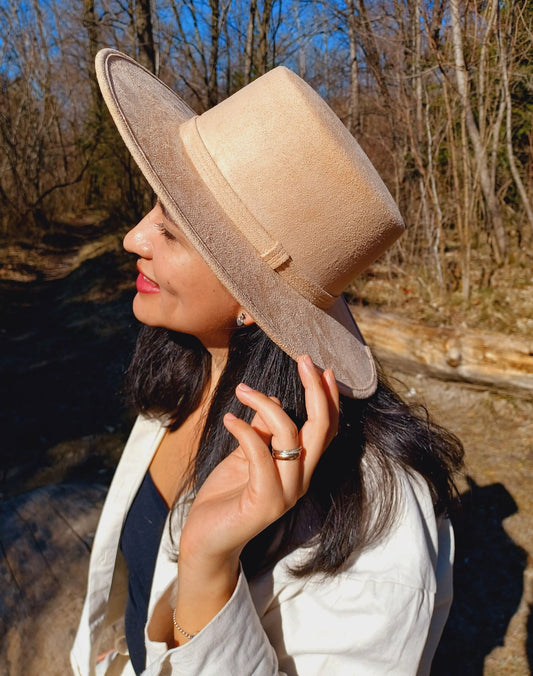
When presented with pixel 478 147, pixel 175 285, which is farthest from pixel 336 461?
pixel 478 147

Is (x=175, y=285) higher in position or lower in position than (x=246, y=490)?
higher

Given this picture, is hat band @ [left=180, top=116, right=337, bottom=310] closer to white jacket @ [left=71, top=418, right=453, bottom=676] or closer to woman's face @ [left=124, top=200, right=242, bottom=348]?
woman's face @ [left=124, top=200, right=242, bottom=348]

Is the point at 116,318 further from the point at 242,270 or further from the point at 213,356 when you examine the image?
the point at 242,270

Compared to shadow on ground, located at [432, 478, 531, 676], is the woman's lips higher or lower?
higher

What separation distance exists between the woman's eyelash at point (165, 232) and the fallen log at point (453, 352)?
118 inches

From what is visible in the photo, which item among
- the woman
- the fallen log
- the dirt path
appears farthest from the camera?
the fallen log

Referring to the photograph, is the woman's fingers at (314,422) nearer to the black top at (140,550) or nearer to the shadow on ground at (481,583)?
the black top at (140,550)

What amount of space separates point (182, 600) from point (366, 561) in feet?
1.36

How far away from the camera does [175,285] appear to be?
1.26 metres

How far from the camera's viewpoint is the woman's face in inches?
48.3

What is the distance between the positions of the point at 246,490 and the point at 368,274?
567cm

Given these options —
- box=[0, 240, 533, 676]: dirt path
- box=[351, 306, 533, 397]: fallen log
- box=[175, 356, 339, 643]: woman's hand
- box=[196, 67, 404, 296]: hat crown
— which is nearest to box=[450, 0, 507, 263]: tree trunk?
box=[351, 306, 533, 397]: fallen log

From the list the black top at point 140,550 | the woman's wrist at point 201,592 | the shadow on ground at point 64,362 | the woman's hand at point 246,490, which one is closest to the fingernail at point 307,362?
the woman's hand at point 246,490

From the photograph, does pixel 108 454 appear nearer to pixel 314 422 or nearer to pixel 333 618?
pixel 333 618
